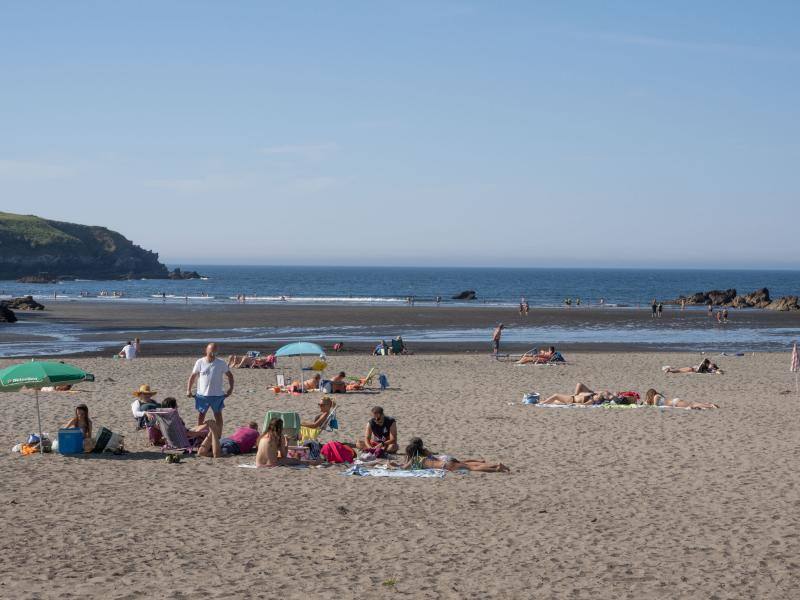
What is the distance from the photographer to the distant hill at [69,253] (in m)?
155

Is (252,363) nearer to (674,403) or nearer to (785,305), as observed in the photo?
(674,403)

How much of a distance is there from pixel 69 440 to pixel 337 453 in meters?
4.03

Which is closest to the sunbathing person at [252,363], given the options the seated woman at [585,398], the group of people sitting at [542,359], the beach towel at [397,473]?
the group of people sitting at [542,359]

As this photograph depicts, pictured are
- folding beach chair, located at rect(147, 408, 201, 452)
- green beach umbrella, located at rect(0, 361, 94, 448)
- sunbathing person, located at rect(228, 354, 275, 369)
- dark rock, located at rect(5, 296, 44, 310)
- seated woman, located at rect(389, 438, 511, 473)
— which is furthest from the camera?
dark rock, located at rect(5, 296, 44, 310)

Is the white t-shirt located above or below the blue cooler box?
above

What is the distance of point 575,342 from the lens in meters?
42.2

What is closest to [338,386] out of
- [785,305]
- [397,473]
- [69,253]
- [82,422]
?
[82,422]

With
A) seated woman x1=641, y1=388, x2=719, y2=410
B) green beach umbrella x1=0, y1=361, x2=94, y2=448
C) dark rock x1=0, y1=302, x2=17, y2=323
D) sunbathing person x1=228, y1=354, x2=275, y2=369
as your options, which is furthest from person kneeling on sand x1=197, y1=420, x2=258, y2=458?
dark rock x1=0, y1=302, x2=17, y2=323

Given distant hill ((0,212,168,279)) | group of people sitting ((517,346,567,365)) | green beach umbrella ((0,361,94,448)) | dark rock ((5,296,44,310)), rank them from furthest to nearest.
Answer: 1. distant hill ((0,212,168,279))
2. dark rock ((5,296,44,310))
3. group of people sitting ((517,346,567,365))
4. green beach umbrella ((0,361,94,448))

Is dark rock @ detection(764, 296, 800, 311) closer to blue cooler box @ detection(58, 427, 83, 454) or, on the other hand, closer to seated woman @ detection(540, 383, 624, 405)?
seated woman @ detection(540, 383, 624, 405)

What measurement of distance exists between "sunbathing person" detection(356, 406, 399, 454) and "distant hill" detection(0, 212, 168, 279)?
150 m

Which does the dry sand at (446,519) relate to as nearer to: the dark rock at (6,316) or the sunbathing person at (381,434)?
the sunbathing person at (381,434)

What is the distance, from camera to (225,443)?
1384 cm

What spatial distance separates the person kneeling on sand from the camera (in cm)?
1358
